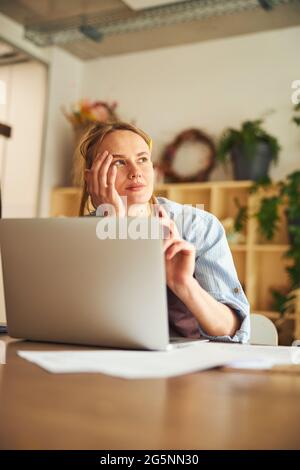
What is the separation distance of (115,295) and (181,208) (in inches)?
26.3

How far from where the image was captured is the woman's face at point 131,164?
5.28ft

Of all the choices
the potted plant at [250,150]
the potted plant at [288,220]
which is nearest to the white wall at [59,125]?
the potted plant at [250,150]

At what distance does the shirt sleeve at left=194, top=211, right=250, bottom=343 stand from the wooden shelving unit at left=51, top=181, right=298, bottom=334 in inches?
107

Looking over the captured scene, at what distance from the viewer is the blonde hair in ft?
5.59

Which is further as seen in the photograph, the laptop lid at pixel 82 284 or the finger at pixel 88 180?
the finger at pixel 88 180

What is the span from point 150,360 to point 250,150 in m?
3.62

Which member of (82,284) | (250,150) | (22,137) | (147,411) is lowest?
(147,411)

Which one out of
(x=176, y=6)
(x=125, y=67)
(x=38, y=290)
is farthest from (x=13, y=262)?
(x=125, y=67)

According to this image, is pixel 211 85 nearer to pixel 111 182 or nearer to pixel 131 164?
pixel 131 164

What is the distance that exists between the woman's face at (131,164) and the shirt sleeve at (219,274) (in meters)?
0.22

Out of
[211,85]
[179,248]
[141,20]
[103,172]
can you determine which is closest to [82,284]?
[179,248]

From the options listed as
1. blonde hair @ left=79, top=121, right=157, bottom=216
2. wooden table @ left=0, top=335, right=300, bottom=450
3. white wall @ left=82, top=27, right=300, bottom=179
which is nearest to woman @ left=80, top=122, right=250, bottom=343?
blonde hair @ left=79, top=121, right=157, bottom=216

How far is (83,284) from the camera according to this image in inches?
38.0

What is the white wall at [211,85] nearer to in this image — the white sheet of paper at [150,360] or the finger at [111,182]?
the finger at [111,182]
